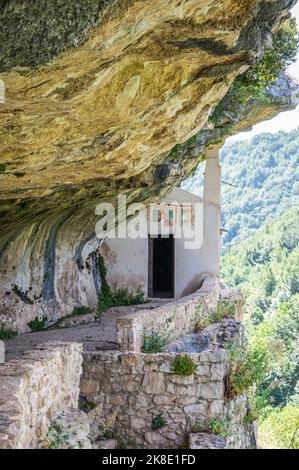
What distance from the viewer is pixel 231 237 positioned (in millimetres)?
75000

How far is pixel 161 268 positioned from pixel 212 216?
9.69 feet

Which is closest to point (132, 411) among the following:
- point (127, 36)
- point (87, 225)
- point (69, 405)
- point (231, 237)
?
point (69, 405)

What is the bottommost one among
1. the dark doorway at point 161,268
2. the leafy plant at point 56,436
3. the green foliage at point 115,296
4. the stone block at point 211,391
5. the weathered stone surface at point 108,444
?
the weathered stone surface at point 108,444

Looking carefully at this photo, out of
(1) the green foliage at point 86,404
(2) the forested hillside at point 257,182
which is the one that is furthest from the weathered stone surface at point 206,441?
(2) the forested hillside at point 257,182

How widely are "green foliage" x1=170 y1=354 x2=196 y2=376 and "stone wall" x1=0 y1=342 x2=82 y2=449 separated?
1.27m

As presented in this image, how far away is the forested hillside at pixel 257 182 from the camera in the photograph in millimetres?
74000

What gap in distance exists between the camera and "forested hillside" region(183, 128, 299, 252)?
2913 inches

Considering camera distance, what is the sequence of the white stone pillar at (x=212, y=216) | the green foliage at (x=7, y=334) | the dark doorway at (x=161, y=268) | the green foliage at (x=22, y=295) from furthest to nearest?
the dark doorway at (x=161, y=268) < the white stone pillar at (x=212, y=216) < the green foliage at (x=22, y=295) < the green foliage at (x=7, y=334)

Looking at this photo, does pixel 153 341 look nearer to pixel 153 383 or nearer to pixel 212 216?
pixel 153 383

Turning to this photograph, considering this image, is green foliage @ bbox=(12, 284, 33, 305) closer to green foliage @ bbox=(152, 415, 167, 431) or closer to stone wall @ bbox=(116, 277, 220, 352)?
stone wall @ bbox=(116, 277, 220, 352)

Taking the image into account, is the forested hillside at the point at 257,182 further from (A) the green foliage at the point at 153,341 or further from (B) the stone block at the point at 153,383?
(B) the stone block at the point at 153,383

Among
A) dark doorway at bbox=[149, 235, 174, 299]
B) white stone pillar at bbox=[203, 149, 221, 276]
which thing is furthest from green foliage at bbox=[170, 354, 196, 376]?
dark doorway at bbox=[149, 235, 174, 299]

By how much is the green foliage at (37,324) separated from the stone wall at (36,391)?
5682 mm

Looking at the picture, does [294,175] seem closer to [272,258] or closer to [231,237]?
[231,237]
